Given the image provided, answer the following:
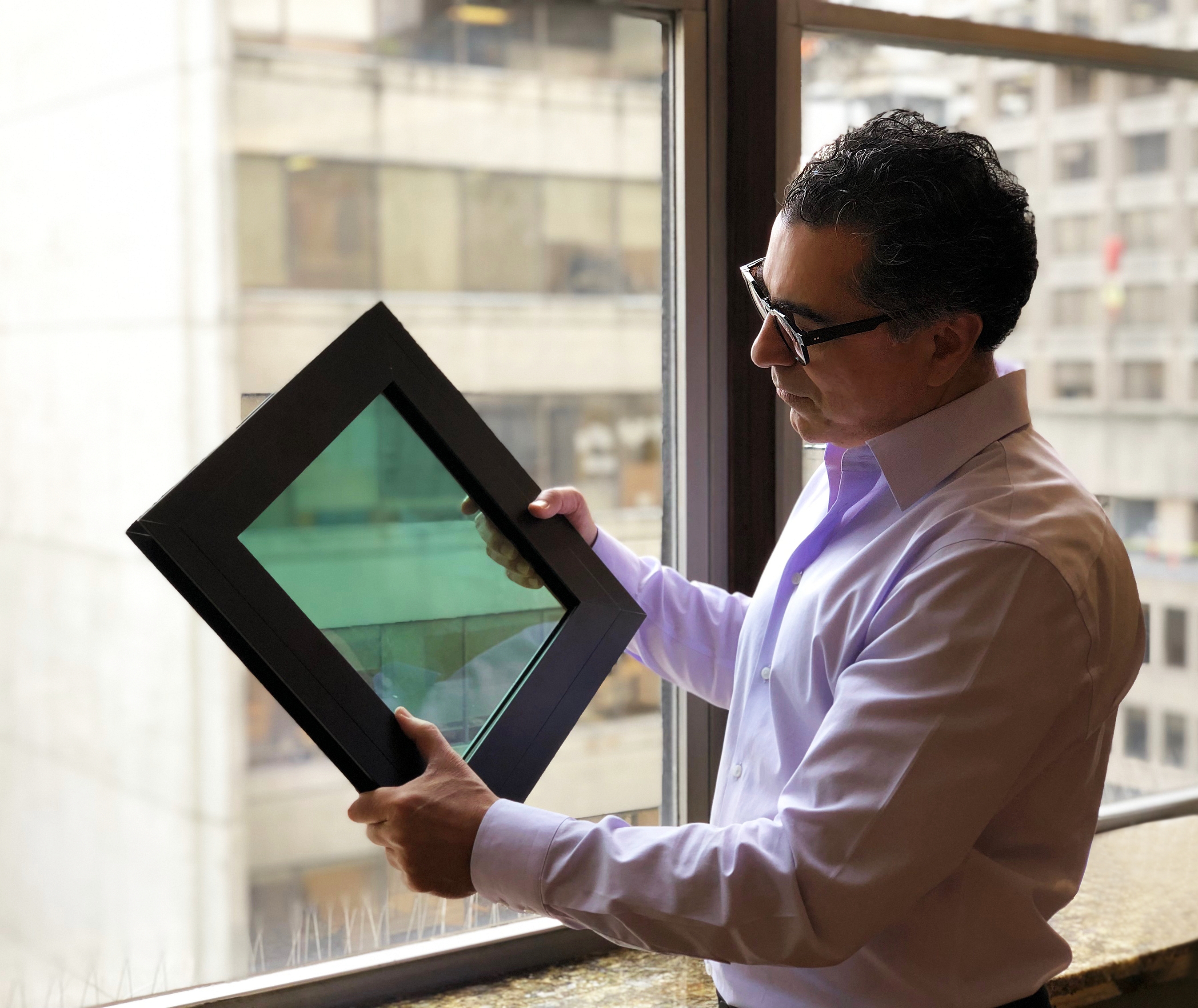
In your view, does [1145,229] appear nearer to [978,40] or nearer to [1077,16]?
[1077,16]

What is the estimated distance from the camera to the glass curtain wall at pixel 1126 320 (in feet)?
6.95

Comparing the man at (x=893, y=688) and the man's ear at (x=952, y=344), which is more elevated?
the man's ear at (x=952, y=344)

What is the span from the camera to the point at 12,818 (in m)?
1.41

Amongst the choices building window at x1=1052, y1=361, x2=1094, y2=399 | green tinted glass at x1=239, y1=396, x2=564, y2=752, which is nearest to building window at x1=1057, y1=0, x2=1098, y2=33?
building window at x1=1052, y1=361, x2=1094, y2=399

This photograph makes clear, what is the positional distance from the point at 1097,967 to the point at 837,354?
1006 millimetres

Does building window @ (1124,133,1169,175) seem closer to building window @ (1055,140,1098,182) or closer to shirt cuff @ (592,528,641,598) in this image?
building window @ (1055,140,1098,182)

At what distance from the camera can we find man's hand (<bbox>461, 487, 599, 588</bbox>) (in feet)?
4.24

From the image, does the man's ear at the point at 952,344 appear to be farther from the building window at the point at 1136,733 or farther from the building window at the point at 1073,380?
the building window at the point at 1136,733

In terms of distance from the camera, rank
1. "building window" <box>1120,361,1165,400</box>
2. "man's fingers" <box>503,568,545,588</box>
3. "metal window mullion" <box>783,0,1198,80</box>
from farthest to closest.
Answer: "building window" <box>1120,361,1165,400</box>, "metal window mullion" <box>783,0,1198,80</box>, "man's fingers" <box>503,568,545,588</box>

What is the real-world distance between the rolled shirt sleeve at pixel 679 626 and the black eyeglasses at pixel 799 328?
1.29 ft

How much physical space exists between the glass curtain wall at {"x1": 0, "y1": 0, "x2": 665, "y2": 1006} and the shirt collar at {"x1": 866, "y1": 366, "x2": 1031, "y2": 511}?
0.41m

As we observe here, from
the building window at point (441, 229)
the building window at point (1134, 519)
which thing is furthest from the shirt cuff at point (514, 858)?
the building window at point (1134, 519)

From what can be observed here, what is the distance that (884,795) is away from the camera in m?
0.98

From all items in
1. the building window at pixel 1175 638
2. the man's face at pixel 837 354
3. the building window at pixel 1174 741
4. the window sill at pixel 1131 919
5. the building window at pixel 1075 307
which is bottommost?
the window sill at pixel 1131 919
